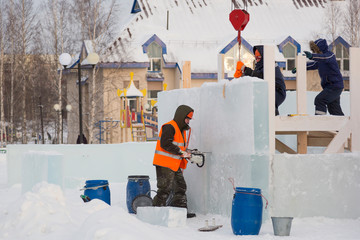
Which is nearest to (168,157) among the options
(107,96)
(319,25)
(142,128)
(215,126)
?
(215,126)

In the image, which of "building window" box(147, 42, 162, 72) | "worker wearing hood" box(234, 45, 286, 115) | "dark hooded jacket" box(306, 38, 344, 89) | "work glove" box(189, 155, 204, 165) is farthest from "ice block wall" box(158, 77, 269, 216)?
"building window" box(147, 42, 162, 72)

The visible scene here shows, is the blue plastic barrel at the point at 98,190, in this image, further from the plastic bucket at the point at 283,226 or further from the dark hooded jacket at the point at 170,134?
the plastic bucket at the point at 283,226

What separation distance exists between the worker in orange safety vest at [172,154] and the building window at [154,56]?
27212 millimetres

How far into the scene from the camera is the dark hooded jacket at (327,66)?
33.5ft

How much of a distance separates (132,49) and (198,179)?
84.4ft

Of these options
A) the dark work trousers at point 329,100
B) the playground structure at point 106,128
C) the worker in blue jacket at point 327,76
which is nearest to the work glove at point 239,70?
the worker in blue jacket at point 327,76

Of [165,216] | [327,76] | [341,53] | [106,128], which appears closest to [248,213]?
[165,216]

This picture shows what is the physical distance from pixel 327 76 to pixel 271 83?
1653mm

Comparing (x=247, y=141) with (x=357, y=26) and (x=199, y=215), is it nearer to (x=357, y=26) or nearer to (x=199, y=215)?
(x=199, y=215)

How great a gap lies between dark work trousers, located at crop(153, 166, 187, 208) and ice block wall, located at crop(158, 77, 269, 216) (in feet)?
1.33

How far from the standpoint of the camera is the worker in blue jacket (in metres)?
10.3

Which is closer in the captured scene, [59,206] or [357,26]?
[59,206]

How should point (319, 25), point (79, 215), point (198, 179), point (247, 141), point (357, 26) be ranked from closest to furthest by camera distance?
1. point (79, 215)
2. point (247, 141)
3. point (198, 179)
4. point (357, 26)
5. point (319, 25)

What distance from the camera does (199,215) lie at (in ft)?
33.8
